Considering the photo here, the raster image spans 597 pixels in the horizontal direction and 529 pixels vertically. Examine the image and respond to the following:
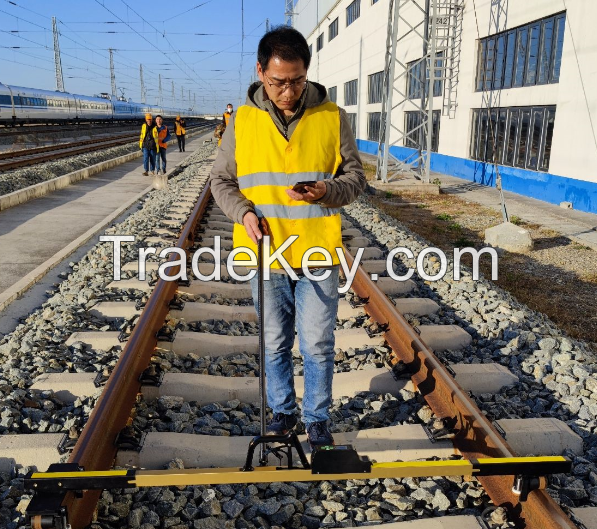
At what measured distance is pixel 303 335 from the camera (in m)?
2.82

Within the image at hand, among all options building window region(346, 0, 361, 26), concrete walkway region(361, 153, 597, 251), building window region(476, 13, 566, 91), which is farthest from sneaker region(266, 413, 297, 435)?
building window region(346, 0, 361, 26)

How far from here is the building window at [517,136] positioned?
1460 centimetres

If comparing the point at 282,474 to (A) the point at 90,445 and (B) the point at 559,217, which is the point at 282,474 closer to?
(A) the point at 90,445

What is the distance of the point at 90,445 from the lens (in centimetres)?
259

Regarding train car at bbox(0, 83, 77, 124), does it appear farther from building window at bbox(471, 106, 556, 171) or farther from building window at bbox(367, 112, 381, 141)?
building window at bbox(471, 106, 556, 171)

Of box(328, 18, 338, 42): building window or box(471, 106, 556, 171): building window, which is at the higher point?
box(328, 18, 338, 42): building window

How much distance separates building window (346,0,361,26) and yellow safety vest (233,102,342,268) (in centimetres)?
3369

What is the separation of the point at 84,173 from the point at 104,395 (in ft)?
48.6

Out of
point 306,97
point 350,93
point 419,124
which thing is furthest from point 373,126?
point 306,97

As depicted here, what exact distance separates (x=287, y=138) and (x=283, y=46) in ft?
1.29

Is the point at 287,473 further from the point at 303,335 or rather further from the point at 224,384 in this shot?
the point at 224,384

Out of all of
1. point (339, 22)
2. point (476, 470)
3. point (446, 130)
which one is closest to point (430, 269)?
point (476, 470)

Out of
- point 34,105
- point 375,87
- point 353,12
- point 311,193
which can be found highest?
point 353,12

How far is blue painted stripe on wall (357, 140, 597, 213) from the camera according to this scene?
12773mm
